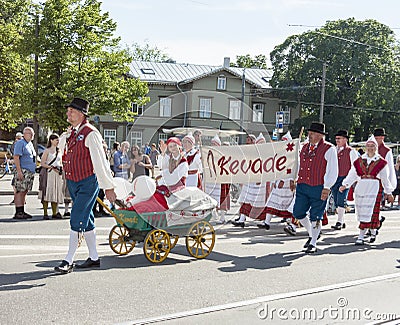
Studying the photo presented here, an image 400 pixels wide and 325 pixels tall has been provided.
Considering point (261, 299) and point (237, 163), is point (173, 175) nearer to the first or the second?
point (237, 163)

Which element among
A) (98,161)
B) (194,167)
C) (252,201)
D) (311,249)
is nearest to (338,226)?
(252,201)

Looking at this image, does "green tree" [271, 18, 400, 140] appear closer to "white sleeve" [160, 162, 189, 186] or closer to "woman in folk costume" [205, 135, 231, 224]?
"woman in folk costume" [205, 135, 231, 224]

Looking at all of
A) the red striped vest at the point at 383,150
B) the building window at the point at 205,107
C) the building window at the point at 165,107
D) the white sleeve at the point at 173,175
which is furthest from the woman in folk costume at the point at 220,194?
the red striped vest at the point at 383,150

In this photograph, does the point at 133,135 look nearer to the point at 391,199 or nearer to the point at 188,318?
→ the point at 188,318

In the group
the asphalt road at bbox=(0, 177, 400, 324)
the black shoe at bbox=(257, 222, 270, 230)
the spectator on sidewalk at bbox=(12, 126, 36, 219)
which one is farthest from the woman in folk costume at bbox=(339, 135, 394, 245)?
the spectator on sidewalk at bbox=(12, 126, 36, 219)

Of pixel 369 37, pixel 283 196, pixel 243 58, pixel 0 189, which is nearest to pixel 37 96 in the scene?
pixel 0 189

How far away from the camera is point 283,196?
40.7 ft

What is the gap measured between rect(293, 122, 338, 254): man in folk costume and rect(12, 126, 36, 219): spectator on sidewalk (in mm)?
5756

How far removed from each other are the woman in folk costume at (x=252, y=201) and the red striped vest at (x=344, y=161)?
8.13 feet

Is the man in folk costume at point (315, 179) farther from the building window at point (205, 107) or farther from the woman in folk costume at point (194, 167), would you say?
the building window at point (205, 107)

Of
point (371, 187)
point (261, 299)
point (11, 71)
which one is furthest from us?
point (11, 71)

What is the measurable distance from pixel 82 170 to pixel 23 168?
225 inches

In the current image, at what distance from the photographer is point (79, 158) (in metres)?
7.44

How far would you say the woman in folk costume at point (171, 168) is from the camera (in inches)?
332
